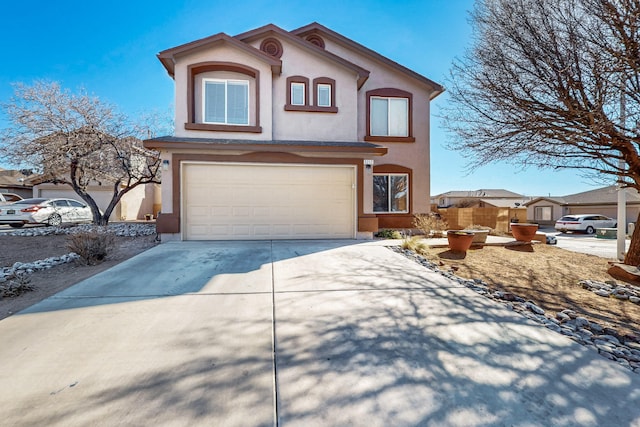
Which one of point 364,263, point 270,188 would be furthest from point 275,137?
point 364,263

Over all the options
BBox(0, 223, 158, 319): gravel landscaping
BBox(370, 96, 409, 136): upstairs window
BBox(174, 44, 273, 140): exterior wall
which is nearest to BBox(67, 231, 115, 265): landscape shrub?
BBox(0, 223, 158, 319): gravel landscaping

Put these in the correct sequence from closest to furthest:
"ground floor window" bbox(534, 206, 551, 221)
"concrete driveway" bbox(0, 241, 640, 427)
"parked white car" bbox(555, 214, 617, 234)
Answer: "concrete driveway" bbox(0, 241, 640, 427) < "parked white car" bbox(555, 214, 617, 234) < "ground floor window" bbox(534, 206, 551, 221)

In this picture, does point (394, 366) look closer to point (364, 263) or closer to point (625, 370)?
point (625, 370)

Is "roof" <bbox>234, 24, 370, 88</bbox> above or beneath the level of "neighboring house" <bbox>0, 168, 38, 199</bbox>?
above

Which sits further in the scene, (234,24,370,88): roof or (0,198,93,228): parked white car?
(0,198,93,228): parked white car

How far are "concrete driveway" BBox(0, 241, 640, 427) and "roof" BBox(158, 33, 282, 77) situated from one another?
7958 millimetres

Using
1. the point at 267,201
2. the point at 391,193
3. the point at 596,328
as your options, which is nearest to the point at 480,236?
the point at 391,193

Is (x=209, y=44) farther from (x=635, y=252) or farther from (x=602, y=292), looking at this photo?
(x=635, y=252)

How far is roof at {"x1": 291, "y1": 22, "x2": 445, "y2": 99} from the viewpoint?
1217 centimetres

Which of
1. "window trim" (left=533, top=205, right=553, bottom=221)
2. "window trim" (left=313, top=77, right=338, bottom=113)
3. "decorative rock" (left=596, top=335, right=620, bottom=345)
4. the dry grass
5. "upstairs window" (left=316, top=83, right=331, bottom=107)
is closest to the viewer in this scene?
"decorative rock" (left=596, top=335, right=620, bottom=345)

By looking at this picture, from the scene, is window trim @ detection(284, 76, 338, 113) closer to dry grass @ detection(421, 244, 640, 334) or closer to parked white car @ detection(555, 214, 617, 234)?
dry grass @ detection(421, 244, 640, 334)

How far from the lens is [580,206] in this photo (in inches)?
1175

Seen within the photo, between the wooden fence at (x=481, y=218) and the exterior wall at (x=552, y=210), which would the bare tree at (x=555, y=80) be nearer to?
the wooden fence at (x=481, y=218)

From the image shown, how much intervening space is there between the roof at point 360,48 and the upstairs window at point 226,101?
14.5 ft
